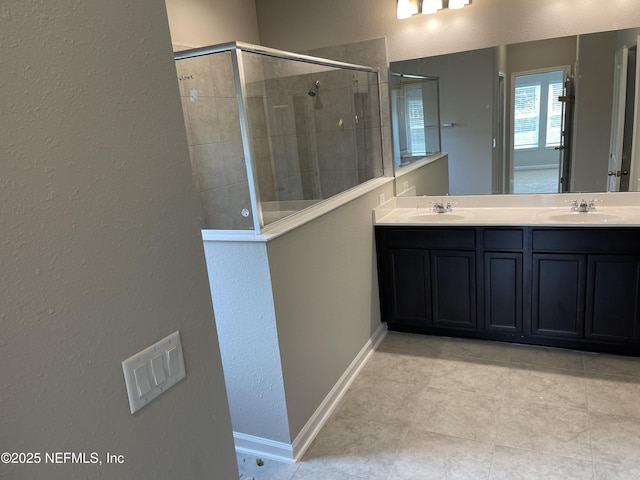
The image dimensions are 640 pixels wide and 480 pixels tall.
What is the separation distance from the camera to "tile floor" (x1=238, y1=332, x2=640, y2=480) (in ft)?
6.77

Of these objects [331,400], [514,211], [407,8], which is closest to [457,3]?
[407,8]

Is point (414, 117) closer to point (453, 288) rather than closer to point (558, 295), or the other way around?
point (453, 288)

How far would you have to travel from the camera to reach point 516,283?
2.92m

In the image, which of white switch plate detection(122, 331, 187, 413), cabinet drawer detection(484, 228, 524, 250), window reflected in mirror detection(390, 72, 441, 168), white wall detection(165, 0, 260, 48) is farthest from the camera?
window reflected in mirror detection(390, 72, 441, 168)

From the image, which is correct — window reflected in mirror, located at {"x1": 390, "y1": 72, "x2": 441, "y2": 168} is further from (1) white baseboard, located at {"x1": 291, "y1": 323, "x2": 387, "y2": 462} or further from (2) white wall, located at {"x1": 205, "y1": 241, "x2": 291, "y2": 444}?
(2) white wall, located at {"x1": 205, "y1": 241, "x2": 291, "y2": 444}

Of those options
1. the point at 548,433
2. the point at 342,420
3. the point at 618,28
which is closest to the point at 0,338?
the point at 342,420

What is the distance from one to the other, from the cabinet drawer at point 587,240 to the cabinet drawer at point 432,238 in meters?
0.39

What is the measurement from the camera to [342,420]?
8.09ft

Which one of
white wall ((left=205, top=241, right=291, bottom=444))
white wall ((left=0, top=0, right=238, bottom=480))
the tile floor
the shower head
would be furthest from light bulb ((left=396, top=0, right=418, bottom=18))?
white wall ((left=0, top=0, right=238, bottom=480))

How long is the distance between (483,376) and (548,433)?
568 millimetres

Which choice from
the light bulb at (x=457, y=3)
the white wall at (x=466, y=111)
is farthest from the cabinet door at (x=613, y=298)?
the light bulb at (x=457, y=3)

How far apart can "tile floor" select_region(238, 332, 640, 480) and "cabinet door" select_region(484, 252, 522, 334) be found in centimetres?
19

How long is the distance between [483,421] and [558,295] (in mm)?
981

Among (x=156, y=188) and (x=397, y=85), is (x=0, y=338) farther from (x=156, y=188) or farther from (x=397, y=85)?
(x=397, y=85)
